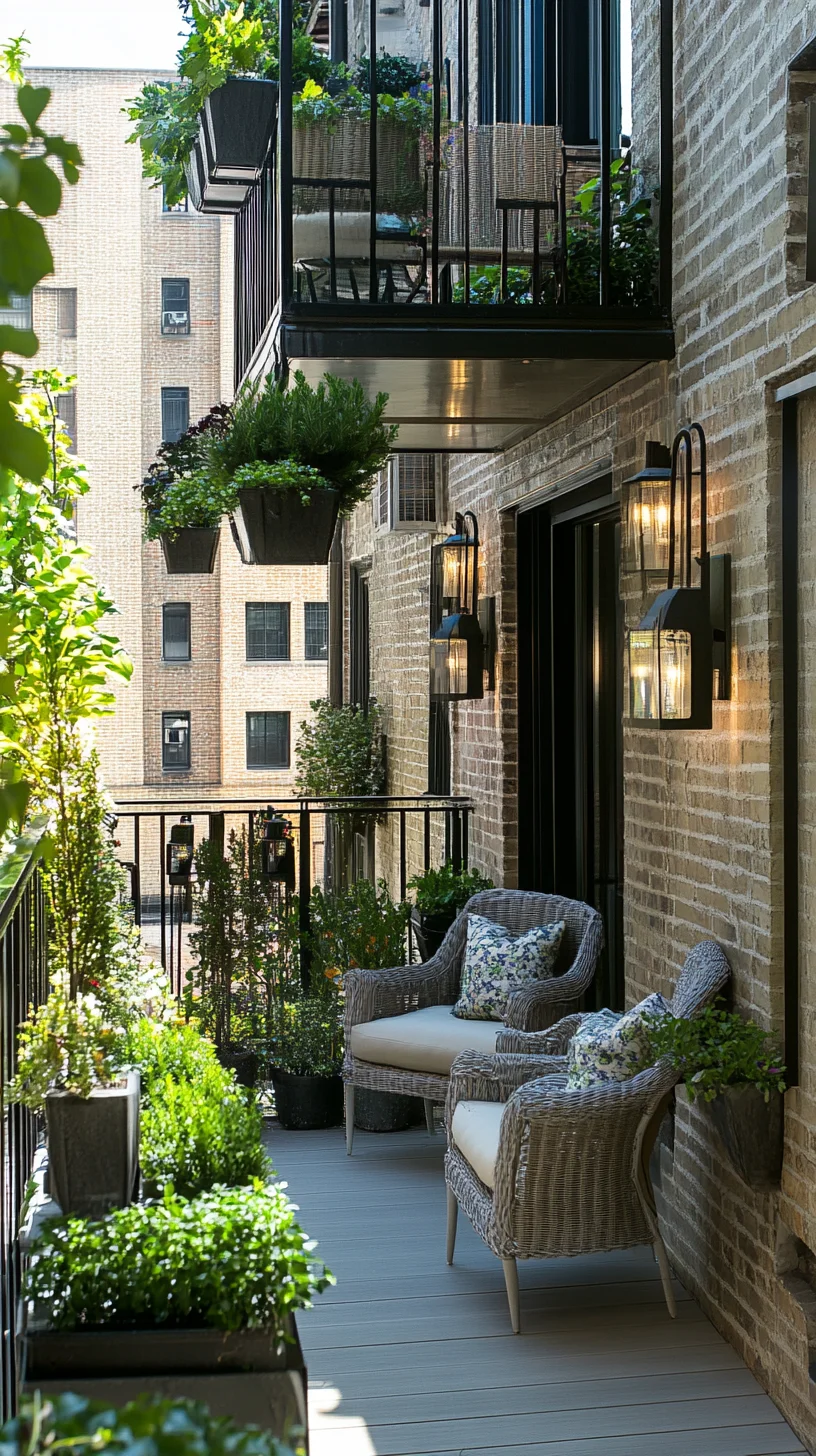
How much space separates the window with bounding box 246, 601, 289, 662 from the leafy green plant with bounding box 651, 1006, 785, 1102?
20.0m

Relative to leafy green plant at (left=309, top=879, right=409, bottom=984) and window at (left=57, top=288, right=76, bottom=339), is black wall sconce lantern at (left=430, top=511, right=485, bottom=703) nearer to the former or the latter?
leafy green plant at (left=309, top=879, right=409, bottom=984)

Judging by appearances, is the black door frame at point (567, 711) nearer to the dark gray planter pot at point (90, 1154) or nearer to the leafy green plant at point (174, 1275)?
the dark gray planter pot at point (90, 1154)

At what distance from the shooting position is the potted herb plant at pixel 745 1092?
10.3 feet

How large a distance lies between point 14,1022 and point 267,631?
2066 cm

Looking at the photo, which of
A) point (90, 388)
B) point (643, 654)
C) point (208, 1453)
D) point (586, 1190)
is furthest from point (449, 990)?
point (90, 388)

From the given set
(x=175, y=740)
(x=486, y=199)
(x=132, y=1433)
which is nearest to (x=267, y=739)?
(x=175, y=740)

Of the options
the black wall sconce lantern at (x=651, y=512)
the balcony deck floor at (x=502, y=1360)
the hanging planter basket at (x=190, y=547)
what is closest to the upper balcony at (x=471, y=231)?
the black wall sconce lantern at (x=651, y=512)

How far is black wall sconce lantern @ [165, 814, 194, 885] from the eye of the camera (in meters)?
5.82

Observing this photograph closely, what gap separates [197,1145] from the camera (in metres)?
2.62

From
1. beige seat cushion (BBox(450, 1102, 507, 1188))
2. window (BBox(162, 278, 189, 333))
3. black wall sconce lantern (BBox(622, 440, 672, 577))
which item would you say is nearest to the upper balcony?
black wall sconce lantern (BBox(622, 440, 672, 577))

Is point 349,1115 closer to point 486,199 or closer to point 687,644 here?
point 687,644

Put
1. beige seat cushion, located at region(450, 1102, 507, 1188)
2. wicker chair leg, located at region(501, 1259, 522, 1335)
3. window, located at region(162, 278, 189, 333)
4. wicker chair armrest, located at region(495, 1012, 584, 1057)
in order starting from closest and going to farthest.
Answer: wicker chair leg, located at region(501, 1259, 522, 1335) → beige seat cushion, located at region(450, 1102, 507, 1188) → wicker chair armrest, located at region(495, 1012, 584, 1057) → window, located at region(162, 278, 189, 333)

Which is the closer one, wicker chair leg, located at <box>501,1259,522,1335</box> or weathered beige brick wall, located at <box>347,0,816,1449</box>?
weathered beige brick wall, located at <box>347,0,816,1449</box>

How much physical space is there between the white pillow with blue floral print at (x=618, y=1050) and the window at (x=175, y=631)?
65.3 feet
